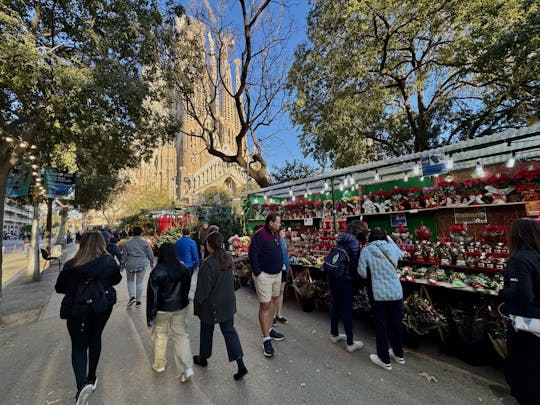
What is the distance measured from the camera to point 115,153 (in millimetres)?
7012

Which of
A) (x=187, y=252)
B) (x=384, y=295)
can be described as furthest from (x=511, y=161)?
(x=187, y=252)

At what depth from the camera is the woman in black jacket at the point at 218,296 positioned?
9.34 feet

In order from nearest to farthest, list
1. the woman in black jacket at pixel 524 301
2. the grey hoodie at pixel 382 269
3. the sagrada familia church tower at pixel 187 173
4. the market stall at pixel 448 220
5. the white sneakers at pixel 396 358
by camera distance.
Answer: the woman in black jacket at pixel 524 301 → the grey hoodie at pixel 382 269 → the white sneakers at pixel 396 358 → the market stall at pixel 448 220 → the sagrada familia church tower at pixel 187 173

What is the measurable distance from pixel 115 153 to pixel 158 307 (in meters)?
5.64

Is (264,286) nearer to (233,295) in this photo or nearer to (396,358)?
(233,295)

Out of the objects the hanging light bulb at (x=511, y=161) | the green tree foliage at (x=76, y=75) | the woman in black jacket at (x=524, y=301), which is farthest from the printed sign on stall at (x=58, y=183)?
the hanging light bulb at (x=511, y=161)

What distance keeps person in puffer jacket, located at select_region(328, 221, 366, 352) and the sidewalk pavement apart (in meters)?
0.16

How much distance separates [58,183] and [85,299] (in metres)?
7.86

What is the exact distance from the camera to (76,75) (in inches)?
188

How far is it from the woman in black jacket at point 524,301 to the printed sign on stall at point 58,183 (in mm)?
10625

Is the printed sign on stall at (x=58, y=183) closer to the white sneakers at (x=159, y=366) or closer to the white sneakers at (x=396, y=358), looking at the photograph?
the white sneakers at (x=159, y=366)

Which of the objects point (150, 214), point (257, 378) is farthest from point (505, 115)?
point (150, 214)

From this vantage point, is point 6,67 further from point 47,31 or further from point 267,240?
point 267,240

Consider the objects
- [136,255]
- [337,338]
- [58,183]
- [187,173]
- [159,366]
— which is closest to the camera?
[159,366]
